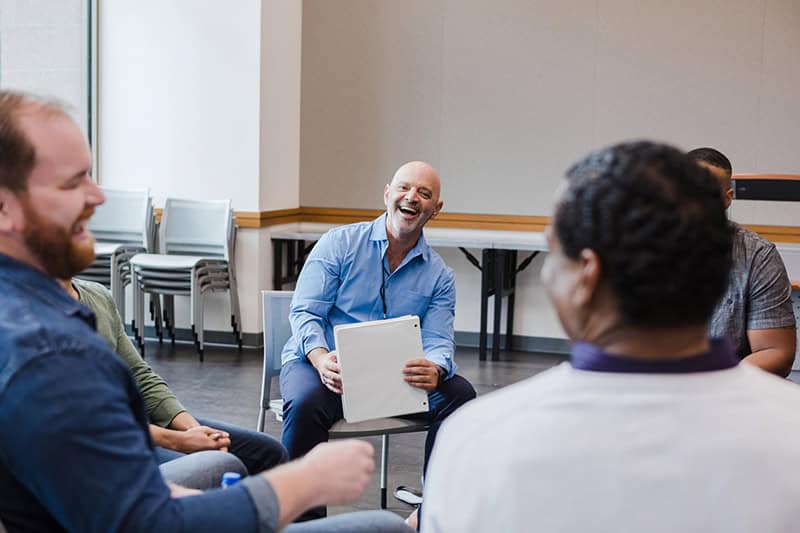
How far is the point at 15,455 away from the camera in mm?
1164

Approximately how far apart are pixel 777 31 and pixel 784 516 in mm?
6054

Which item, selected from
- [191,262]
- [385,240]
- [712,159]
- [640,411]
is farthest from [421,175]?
[191,262]

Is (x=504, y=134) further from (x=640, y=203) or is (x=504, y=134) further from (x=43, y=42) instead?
(x=640, y=203)

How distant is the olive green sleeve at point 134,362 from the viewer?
2283 mm

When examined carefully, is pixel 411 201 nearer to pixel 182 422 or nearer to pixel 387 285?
pixel 387 285

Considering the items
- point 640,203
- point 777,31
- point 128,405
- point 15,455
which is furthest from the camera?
point 777,31

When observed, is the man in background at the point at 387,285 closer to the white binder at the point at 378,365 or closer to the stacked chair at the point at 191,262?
the white binder at the point at 378,365

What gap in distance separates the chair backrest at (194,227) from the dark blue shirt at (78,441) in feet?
17.1

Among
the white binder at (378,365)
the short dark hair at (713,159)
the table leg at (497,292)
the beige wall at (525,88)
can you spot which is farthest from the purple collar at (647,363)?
the beige wall at (525,88)

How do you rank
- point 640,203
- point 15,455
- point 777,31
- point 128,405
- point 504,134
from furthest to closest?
point 504,134, point 777,31, point 128,405, point 15,455, point 640,203

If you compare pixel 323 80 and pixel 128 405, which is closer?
pixel 128 405

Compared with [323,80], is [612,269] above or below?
below

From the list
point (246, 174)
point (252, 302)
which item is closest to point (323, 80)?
point (246, 174)

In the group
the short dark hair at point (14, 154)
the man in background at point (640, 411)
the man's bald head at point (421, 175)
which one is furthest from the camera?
the man's bald head at point (421, 175)
